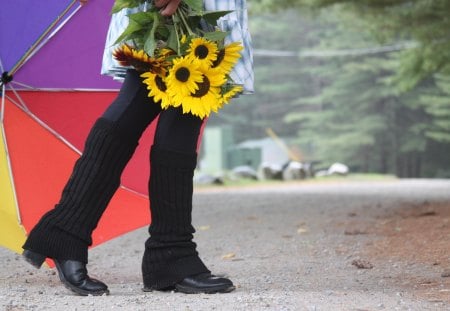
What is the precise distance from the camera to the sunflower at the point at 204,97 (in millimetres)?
3148

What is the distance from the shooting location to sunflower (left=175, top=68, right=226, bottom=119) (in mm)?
3148

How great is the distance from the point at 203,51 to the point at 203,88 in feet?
0.46

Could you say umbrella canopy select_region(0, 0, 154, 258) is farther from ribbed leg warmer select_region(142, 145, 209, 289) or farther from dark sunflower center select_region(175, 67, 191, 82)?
dark sunflower center select_region(175, 67, 191, 82)

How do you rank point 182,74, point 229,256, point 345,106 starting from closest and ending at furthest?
1. point 182,74
2. point 229,256
3. point 345,106

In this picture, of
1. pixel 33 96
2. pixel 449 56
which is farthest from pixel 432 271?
pixel 449 56

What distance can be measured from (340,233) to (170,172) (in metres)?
3.30

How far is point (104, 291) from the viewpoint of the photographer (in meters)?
3.34

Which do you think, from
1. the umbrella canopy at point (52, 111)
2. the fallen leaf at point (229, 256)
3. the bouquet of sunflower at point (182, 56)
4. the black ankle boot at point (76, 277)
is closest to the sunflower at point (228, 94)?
the bouquet of sunflower at point (182, 56)

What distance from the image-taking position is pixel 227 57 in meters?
3.23

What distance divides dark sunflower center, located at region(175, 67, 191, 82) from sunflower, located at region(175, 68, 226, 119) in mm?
54

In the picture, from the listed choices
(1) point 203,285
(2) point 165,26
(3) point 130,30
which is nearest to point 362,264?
(1) point 203,285

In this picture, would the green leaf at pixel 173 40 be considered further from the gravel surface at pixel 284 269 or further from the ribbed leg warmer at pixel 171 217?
the gravel surface at pixel 284 269

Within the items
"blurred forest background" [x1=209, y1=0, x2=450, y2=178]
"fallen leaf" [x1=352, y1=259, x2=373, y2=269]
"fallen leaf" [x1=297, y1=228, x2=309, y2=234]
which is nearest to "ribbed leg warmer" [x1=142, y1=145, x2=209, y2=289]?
"fallen leaf" [x1=352, y1=259, x2=373, y2=269]

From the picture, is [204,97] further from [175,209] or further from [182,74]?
[175,209]
